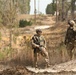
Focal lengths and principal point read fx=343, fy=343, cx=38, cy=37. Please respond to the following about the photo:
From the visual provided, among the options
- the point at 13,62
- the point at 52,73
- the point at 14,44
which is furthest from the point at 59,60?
the point at 14,44

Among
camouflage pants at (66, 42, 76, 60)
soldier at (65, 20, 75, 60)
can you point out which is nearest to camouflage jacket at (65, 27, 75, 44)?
soldier at (65, 20, 75, 60)

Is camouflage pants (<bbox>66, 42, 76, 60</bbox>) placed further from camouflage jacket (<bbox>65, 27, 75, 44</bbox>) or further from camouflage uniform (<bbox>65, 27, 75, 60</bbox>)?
camouflage jacket (<bbox>65, 27, 75, 44</bbox>)

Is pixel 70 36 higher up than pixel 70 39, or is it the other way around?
pixel 70 36

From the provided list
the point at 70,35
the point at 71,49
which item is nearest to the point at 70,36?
the point at 70,35

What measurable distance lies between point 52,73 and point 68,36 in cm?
277

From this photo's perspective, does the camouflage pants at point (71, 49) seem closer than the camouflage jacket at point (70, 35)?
No

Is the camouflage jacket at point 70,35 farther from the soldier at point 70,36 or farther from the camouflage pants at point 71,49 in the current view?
the camouflage pants at point 71,49

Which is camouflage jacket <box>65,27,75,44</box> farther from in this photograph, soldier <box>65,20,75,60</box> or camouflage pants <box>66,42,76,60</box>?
camouflage pants <box>66,42,76,60</box>

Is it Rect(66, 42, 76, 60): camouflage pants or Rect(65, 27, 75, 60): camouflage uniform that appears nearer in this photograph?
Rect(65, 27, 75, 60): camouflage uniform

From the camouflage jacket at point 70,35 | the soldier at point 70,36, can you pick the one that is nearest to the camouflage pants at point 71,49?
the soldier at point 70,36

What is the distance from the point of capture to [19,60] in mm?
16859

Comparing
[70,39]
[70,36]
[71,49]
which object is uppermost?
[70,36]

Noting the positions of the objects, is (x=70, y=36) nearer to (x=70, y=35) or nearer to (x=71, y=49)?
(x=70, y=35)

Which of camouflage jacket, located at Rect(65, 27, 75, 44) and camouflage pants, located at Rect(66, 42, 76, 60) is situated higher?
camouflage jacket, located at Rect(65, 27, 75, 44)
